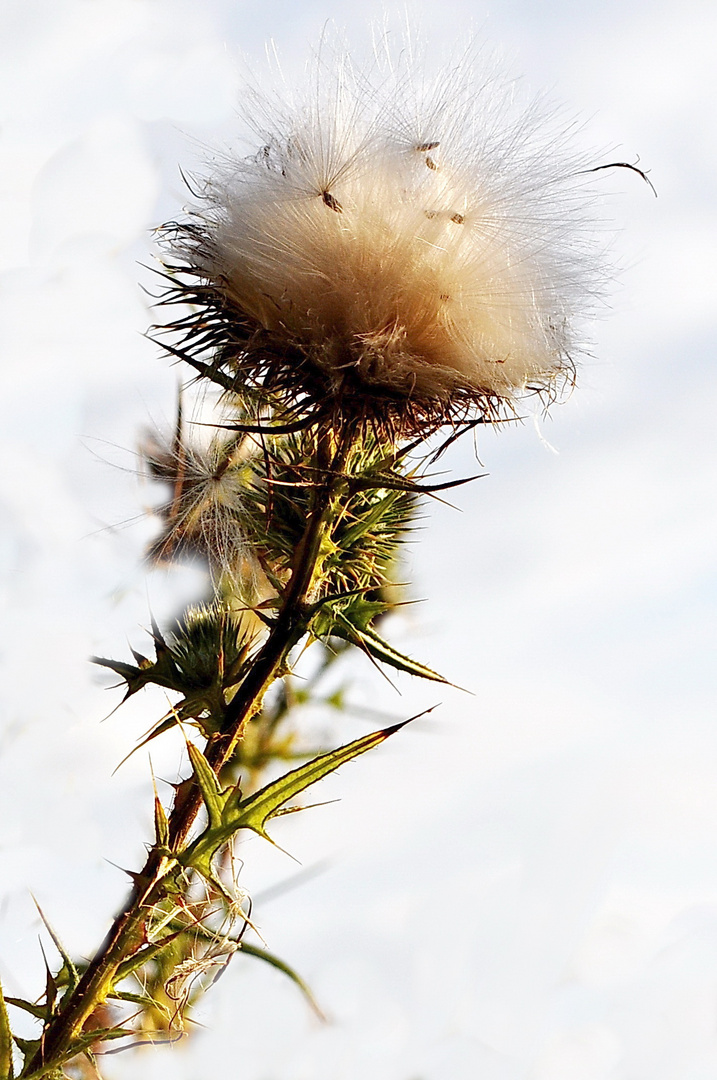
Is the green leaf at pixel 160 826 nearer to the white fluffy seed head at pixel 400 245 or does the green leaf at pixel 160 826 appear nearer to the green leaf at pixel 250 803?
the green leaf at pixel 250 803

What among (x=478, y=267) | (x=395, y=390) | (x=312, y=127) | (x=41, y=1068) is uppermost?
(x=312, y=127)

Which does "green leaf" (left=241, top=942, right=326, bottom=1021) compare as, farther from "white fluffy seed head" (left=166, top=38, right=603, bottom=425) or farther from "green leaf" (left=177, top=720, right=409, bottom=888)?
"white fluffy seed head" (left=166, top=38, right=603, bottom=425)

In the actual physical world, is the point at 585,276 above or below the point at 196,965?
above

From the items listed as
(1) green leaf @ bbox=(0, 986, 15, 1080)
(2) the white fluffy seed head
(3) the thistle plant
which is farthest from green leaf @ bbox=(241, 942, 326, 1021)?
(2) the white fluffy seed head

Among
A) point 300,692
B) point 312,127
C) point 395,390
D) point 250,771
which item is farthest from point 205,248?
point 250,771

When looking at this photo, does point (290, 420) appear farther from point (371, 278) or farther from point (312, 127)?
point (312, 127)

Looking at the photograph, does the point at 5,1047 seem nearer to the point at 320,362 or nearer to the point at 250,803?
the point at 250,803

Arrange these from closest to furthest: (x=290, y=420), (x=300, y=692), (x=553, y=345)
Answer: (x=290, y=420) < (x=553, y=345) < (x=300, y=692)
